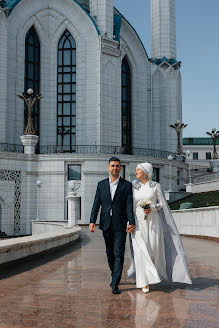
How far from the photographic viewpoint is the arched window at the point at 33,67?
4203 centimetres

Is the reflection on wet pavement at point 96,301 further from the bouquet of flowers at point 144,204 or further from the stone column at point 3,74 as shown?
the stone column at point 3,74

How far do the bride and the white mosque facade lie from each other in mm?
28362

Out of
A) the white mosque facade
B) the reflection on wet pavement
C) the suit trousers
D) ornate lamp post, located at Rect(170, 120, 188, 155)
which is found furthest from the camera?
ornate lamp post, located at Rect(170, 120, 188, 155)

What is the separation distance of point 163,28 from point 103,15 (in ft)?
26.9

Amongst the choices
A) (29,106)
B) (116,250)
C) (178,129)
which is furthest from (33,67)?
(116,250)

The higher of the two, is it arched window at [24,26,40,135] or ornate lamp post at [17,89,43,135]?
arched window at [24,26,40,135]

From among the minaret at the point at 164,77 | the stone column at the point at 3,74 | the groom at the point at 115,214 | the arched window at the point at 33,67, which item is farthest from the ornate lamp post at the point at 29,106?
the groom at the point at 115,214

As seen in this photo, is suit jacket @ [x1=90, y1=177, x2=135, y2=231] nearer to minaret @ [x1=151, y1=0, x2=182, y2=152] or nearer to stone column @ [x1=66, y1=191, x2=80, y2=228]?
stone column @ [x1=66, y1=191, x2=80, y2=228]

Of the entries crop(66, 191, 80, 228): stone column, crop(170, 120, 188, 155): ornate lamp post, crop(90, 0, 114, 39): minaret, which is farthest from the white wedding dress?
crop(170, 120, 188, 155): ornate lamp post

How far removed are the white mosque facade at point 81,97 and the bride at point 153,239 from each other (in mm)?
28362

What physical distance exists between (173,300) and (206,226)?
1188cm

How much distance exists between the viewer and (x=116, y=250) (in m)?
6.17

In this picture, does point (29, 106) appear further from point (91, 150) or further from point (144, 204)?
point (144, 204)

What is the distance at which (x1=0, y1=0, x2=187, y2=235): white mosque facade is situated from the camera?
3534 cm
